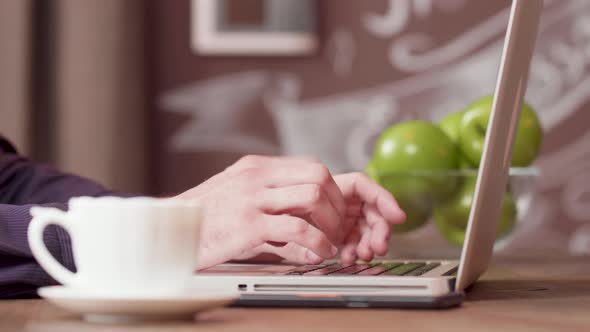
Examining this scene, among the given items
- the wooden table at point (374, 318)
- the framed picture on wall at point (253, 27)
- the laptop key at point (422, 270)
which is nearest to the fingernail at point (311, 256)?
the laptop key at point (422, 270)

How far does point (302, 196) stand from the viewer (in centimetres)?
83

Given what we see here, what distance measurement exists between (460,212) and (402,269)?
0.45m

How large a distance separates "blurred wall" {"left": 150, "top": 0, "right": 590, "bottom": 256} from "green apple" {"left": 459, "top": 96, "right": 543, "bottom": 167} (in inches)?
30.6

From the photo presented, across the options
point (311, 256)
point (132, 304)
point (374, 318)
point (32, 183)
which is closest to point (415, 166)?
point (311, 256)

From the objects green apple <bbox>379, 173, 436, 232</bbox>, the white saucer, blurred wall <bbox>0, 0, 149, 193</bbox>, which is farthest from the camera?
blurred wall <bbox>0, 0, 149, 193</bbox>

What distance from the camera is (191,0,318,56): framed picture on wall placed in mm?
2072

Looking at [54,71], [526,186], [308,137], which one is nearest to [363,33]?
[308,137]

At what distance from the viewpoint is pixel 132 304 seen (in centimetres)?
51

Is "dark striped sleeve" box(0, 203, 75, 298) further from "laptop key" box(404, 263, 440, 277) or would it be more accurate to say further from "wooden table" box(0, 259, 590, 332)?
"laptop key" box(404, 263, 440, 277)

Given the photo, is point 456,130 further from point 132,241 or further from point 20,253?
point 132,241

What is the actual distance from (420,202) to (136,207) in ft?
2.52

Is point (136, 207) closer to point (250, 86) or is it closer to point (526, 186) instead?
point (526, 186)

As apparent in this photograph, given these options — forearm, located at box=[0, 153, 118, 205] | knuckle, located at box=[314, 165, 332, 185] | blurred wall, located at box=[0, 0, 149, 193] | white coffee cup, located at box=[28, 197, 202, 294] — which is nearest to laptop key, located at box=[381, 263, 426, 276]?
knuckle, located at box=[314, 165, 332, 185]

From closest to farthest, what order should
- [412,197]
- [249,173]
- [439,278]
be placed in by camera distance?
[439,278], [249,173], [412,197]
